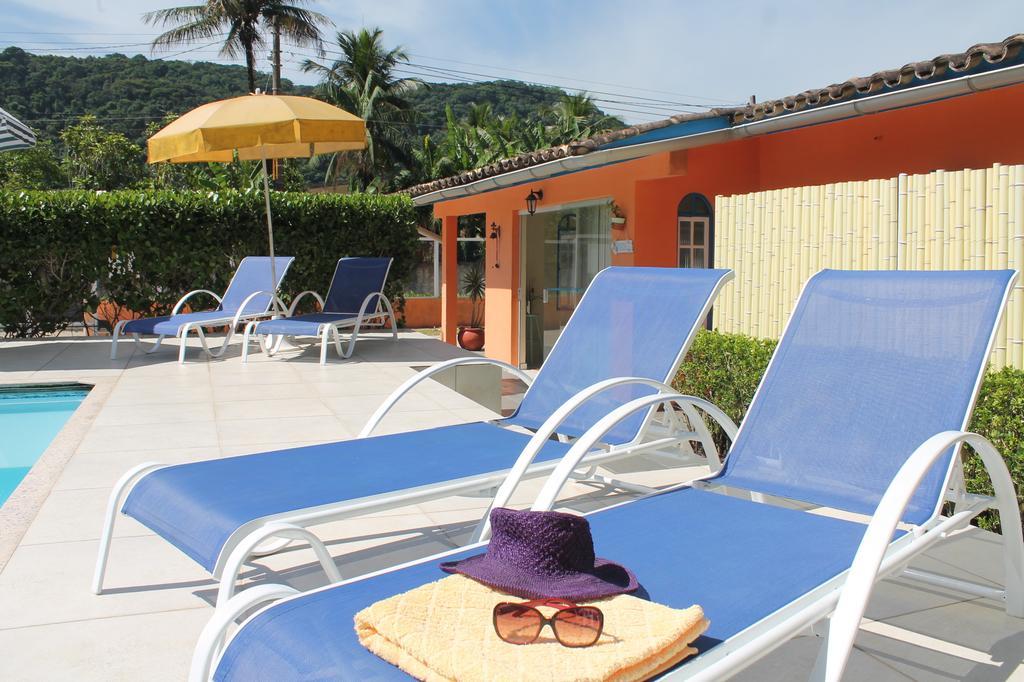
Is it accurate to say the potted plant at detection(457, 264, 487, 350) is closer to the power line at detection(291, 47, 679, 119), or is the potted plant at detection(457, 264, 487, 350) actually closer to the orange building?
the orange building

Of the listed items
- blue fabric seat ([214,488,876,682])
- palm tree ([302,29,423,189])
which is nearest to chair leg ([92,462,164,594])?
blue fabric seat ([214,488,876,682])

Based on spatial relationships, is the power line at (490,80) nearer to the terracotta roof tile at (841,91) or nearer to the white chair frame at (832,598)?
the terracotta roof tile at (841,91)

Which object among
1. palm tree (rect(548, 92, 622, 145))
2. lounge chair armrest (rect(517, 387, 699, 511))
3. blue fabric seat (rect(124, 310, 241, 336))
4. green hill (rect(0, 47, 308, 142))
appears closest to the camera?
lounge chair armrest (rect(517, 387, 699, 511))

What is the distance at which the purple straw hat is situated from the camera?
1995mm

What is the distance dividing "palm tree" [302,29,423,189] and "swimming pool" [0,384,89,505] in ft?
93.4

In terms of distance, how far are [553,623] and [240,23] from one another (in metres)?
31.8

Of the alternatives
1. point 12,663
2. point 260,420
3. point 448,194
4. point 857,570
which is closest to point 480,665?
point 857,570

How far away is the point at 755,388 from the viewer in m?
5.46

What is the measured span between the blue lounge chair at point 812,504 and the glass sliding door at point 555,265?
6.38 metres

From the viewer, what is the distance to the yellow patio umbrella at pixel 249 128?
834 centimetres

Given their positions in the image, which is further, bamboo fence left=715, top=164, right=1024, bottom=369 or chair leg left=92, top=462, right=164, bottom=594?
bamboo fence left=715, top=164, right=1024, bottom=369

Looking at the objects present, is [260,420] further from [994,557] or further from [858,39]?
[858,39]

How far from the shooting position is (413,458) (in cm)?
344

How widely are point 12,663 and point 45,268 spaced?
11.0m
